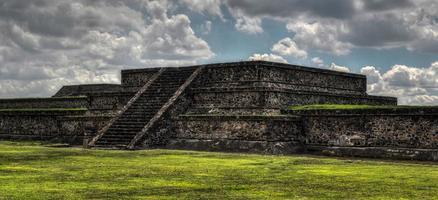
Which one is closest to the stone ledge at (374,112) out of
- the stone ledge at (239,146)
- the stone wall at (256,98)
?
the stone wall at (256,98)

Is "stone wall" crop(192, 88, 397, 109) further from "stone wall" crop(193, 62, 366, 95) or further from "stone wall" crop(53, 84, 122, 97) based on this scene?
"stone wall" crop(53, 84, 122, 97)

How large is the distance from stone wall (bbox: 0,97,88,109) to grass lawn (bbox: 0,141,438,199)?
58.5 feet

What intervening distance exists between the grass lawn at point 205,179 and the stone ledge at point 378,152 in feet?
8.95

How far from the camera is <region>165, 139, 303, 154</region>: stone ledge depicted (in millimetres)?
18469

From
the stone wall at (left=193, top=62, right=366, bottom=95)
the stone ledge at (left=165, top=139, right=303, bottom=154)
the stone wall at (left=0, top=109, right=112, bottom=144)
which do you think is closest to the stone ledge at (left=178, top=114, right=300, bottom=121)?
the stone ledge at (left=165, top=139, right=303, bottom=154)

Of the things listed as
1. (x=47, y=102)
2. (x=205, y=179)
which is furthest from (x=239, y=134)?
(x=47, y=102)

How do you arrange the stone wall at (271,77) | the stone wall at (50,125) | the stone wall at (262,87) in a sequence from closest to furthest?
1. the stone wall at (262,87)
2. the stone wall at (271,77)
3. the stone wall at (50,125)

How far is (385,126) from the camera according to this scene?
17.4 meters

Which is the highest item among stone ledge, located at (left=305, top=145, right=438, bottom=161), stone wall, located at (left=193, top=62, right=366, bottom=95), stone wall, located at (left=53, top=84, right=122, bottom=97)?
stone wall, located at (left=53, top=84, right=122, bottom=97)

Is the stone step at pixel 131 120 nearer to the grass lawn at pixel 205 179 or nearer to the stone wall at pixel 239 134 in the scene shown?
the stone wall at pixel 239 134

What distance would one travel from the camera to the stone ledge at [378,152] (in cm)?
1620

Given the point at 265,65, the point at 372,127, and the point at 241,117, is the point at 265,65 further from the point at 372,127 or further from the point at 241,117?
the point at 372,127

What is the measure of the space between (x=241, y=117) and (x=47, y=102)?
59.9 ft

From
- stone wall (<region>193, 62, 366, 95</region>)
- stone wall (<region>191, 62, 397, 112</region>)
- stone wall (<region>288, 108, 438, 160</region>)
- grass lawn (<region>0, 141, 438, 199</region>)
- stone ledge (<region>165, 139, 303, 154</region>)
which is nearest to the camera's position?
grass lawn (<region>0, 141, 438, 199</region>)
